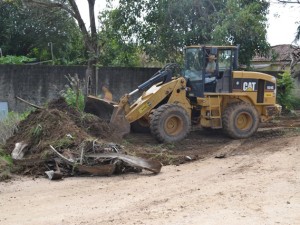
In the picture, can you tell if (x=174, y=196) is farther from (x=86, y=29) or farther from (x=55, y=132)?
(x=86, y=29)

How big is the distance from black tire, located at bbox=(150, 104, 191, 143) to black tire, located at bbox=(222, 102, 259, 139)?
1.31m

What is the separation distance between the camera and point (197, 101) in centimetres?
1449

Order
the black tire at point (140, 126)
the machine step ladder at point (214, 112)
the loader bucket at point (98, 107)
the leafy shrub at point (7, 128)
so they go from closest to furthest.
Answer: the leafy shrub at point (7, 128)
the loader bucket at point (98, 107)
the black tire at point (140, 126)
the machine step ladder at point (214, 112)

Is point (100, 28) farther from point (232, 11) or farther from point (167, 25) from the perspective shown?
point (232, 11)

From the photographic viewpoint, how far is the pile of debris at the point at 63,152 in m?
10.1

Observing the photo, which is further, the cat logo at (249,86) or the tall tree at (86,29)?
the tall tree at (86,29)

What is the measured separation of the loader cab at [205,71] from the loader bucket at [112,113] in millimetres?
2280

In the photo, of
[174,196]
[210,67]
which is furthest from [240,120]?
[174,196]

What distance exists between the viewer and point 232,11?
1858cm

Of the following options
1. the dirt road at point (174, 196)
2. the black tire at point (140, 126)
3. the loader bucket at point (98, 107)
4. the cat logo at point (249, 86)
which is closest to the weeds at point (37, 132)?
the dirt road at point (174, 196)

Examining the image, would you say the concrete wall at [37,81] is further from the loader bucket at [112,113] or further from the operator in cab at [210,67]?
the operator in cab at [210,67]

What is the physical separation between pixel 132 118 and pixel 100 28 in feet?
25.0

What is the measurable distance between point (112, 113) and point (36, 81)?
5.92 meters

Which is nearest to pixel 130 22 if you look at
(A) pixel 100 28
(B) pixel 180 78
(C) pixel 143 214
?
(A) pixel 100 28
